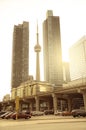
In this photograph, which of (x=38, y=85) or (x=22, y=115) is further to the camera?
(x=38, y=85)

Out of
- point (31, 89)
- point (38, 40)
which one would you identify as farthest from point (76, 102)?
point (38, 40)

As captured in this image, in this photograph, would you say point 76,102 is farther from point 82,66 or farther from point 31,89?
point 82,66

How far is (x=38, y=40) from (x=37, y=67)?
2572 centimetres

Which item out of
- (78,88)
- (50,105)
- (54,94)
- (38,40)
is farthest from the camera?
(38,40)

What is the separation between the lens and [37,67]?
500 ft

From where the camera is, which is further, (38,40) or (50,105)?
(38,40)

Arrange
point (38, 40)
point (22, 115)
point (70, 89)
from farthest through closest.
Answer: point (38, 40) < point (70, 89) < point (22, 115)

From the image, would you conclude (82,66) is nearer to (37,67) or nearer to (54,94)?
(37,67)

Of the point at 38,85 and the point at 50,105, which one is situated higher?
the point at 38,85

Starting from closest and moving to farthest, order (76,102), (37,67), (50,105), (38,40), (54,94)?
(54,94) < (50,105) < (76,102) < (37,67) < (38,40)

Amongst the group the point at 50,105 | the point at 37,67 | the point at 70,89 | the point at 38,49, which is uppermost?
the point at 38,49

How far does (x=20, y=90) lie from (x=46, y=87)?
34068 millimetres

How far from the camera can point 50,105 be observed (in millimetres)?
117188

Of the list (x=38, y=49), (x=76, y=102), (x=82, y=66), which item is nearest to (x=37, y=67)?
(x=38, y=49)
